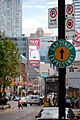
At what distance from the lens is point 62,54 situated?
11.0 meters

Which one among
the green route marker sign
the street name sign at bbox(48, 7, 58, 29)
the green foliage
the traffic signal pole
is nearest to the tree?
the green foliage

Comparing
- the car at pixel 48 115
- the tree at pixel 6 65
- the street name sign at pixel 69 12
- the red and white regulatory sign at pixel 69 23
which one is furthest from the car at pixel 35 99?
the red and white regulatory sign at pixel 69 23

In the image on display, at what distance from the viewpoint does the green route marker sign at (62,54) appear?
10922 millimetres

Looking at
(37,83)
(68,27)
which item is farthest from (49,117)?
(37,83)

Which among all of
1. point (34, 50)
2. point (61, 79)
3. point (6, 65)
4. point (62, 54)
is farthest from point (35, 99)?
point (62, 54)

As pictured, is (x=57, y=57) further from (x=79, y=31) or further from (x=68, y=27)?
(x=79, y=31)

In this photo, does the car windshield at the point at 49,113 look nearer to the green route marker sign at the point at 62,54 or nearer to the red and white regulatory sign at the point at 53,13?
the red and white regulatory sign at the point at 53,13

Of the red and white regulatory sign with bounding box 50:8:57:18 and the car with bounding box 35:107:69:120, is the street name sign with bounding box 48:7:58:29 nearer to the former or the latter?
the red and white regulatory sign with bounding box 50:8:57:18

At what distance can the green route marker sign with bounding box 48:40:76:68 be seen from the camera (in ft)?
35.8

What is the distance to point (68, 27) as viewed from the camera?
43.0 ft

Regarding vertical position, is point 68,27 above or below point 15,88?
above

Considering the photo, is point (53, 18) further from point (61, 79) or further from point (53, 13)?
point (61, 79)

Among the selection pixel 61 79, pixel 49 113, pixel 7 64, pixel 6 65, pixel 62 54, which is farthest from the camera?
pixel 7 64

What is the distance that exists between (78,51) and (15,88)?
118 ft
